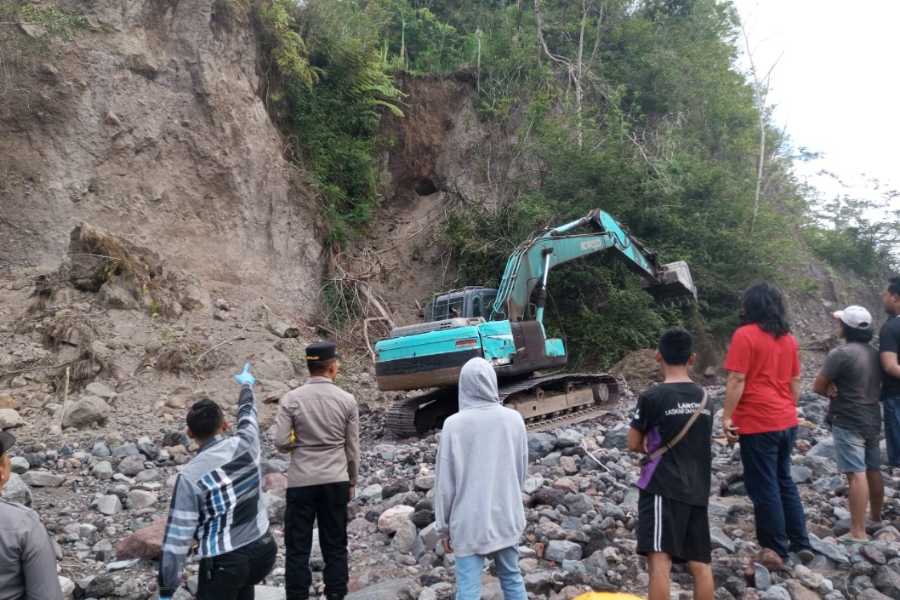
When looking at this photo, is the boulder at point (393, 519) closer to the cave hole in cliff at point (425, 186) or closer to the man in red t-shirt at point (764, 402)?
the man in red t-shirt at point (764, 402)

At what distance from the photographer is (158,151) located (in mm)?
13828

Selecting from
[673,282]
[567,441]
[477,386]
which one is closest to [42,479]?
[567,441]

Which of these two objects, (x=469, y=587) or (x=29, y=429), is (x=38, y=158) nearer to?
(x=29, y=429)

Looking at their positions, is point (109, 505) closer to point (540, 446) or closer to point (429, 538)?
point (429, 538)

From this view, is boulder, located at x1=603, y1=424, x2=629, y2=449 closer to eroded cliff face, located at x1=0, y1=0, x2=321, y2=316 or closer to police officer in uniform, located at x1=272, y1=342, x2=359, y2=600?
police officer in uniform, located at x1=272, y1=342, x2=359, y2=600

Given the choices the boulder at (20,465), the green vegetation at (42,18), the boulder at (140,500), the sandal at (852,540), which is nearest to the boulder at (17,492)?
the boulder at (140,500)

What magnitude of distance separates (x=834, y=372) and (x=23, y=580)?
4779 mm

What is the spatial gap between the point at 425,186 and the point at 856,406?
15937 millimetres

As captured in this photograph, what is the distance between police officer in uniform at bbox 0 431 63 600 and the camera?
2.14 m

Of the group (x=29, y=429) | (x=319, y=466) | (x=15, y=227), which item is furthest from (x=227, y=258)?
(x=319, y=466)

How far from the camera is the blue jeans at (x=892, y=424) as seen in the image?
4.95 meters

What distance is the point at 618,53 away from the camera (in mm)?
22203

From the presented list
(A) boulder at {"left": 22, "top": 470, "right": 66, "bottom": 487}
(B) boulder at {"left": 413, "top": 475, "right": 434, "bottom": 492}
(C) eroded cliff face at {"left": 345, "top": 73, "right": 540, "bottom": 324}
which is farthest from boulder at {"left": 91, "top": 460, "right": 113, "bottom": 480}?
(C) eroded cliff face at {"left": 345, "top": 73, "right": 540, "bottom": 324}

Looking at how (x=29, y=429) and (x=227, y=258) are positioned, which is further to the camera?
(x=227, y=258)
